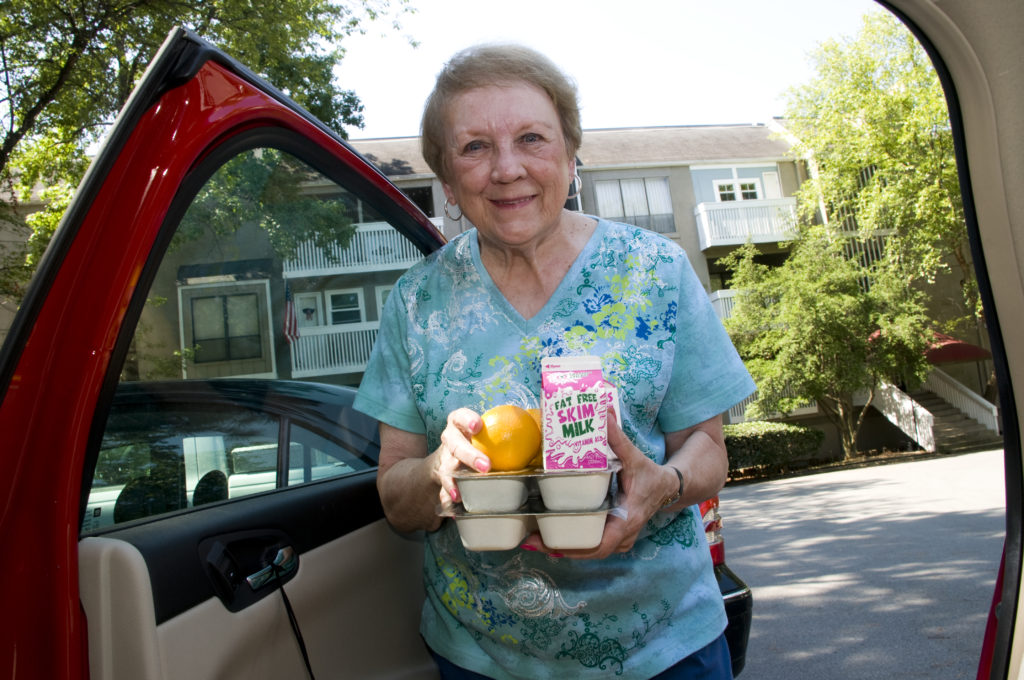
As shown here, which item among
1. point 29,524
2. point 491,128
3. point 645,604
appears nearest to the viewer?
point 29,524

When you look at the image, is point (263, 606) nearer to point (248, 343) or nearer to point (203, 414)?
point (203, 414)

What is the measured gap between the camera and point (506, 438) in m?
1.43

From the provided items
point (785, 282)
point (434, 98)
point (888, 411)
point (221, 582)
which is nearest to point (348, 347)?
point (434, 98)

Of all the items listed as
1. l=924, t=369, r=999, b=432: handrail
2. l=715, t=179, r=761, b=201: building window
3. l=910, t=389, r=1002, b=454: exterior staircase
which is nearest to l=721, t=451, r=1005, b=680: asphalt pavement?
l=910, t=389, r=1002, b=454: exterior staircase

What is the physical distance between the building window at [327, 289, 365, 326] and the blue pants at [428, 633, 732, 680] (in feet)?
3.01

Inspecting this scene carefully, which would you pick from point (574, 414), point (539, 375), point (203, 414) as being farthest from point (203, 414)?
point (574, 414)

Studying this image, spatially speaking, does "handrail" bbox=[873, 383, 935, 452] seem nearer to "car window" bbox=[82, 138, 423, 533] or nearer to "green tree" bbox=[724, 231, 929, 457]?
"green tree" bbox=[724, 231, 929, 457]

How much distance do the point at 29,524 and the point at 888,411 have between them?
25.7 meters

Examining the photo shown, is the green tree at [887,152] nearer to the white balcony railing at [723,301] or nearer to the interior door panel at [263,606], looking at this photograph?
the white balcony railing at [723,301]

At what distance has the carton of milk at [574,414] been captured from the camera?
1.33 metres

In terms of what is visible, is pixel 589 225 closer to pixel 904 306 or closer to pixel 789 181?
pixel 904 306

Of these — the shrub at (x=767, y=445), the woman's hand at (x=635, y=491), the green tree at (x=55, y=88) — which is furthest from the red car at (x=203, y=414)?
the shrub at (x=767, y=445)

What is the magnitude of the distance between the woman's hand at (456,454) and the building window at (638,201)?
84.5 feet

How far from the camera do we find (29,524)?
111 cm
